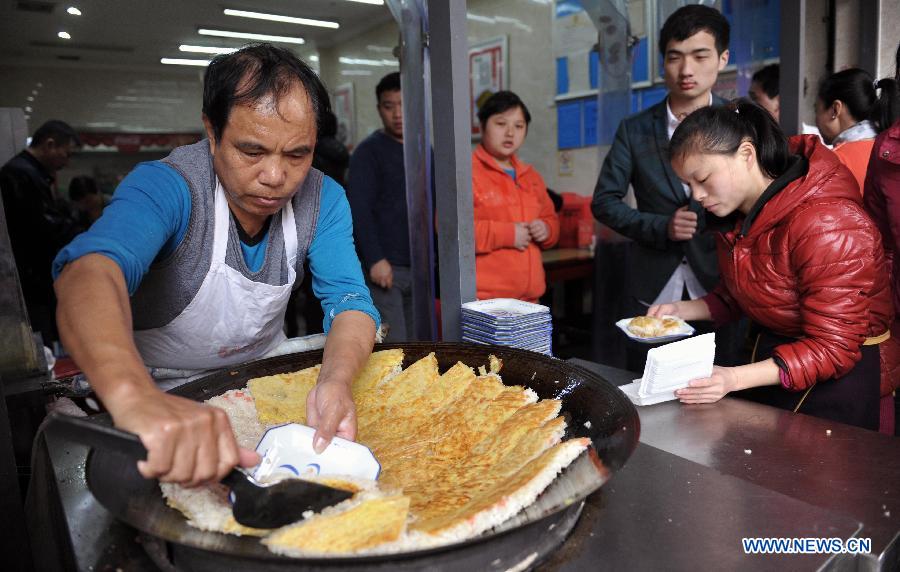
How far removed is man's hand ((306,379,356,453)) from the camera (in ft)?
3.93

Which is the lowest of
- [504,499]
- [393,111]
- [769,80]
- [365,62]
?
[504,499]

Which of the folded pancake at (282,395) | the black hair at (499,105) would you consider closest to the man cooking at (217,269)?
the folded pancake at (282,395)

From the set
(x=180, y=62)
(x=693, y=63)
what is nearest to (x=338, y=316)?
(x=693, y=63)

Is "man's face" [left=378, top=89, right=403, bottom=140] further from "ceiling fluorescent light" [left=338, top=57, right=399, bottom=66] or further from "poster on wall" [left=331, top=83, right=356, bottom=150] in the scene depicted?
"poster on wall" [left=331, top=83, right=356, bottom=150]

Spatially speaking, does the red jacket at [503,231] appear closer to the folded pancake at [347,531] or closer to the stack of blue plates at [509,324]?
the stack of blue plates at [509,324]

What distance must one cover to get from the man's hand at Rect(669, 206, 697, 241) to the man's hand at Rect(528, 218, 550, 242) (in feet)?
2.89

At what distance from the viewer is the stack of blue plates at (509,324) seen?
189 cm

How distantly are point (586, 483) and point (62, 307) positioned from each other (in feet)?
2.97

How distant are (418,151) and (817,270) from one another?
5.24ft

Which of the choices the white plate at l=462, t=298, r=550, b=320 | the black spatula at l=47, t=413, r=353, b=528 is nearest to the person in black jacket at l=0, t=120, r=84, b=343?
the white plate at l=462, t=298, r=550, b=320

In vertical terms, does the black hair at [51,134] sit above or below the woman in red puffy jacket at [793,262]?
above

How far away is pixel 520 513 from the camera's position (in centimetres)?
95

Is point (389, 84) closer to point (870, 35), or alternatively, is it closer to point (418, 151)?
point (418, 151)

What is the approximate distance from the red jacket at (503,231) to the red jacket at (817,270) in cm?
162
